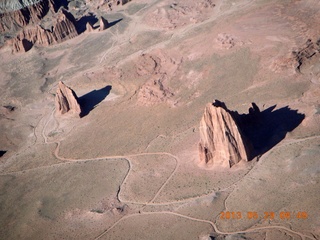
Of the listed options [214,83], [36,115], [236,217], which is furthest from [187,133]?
[36,115]

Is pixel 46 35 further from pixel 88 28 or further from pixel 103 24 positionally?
pixel 103 24

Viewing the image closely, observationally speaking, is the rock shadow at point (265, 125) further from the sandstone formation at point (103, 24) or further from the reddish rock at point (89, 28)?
the reddish rock at point (89, 28)

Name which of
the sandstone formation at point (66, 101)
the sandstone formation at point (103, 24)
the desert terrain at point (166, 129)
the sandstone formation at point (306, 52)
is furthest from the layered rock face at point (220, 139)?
the sandstone formation at point (103, 24)

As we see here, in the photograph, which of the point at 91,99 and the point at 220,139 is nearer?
the point at 220,139

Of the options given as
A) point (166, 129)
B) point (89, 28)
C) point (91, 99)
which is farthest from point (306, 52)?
point (89, 28)

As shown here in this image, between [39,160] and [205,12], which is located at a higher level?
[205,12]

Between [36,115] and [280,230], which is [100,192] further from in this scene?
[36,115]
